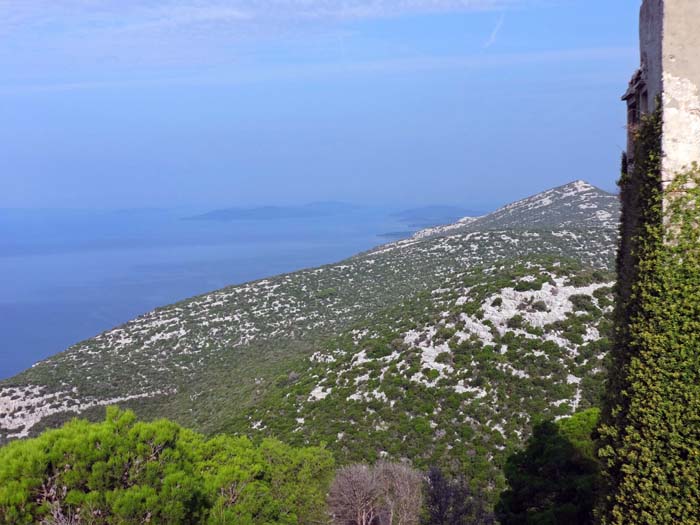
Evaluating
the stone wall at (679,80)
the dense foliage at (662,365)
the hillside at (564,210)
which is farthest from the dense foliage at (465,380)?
the hillside at (564,210)

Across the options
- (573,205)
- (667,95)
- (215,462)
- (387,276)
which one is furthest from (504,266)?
(573,205)

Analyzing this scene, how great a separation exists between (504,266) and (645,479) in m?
27.2

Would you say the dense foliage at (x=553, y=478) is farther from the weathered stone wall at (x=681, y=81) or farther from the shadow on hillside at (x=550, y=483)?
the weathered stone wall at (x=681, y=81)

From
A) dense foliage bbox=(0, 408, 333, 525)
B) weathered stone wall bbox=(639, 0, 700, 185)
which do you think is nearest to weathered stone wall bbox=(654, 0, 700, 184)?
weathered stone wall bbox=(639, 0, 700, 185)

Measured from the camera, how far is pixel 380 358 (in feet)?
88.5

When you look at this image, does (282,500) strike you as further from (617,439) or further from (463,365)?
(463,365)

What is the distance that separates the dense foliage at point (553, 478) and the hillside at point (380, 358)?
3.66 m

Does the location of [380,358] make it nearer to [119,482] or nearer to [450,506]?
[450,506]

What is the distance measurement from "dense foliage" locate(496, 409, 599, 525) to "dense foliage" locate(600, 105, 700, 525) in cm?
571

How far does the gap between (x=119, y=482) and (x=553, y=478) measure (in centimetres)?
1102

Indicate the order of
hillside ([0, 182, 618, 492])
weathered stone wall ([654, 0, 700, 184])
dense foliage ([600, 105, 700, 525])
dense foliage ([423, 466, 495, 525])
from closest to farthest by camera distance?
dense foliage ([600, 105, 700, 525]) → weathered stone wall ([654, 0, 700, 184]) → dense foliage ([423, 466, 495, 525]) → hillside ([0, 182, 618, 492])

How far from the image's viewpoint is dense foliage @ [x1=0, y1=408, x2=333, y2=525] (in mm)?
8977

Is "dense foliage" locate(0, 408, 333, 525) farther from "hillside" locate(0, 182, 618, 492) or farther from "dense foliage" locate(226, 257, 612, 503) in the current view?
"hillside" locate(0, 182, 618, 492)

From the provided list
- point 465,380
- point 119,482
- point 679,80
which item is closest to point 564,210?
point 465,380
